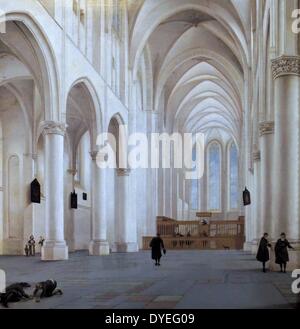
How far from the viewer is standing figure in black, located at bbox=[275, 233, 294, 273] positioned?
52.7 feet

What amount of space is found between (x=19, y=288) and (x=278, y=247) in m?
7.88

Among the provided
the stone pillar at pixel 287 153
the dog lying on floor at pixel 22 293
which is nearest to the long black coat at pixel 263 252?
the stone pillar at pixel 287 153

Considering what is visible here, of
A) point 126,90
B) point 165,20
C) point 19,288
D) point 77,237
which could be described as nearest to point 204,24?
point 165,20

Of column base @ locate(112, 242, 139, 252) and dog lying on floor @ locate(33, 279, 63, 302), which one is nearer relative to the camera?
dog lying on floor @ locate(33, 279, 63, 302)

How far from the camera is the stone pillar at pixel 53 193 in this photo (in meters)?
23.5

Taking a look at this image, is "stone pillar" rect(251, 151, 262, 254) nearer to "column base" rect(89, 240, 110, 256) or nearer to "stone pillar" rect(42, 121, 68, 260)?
"column base" rect(89, 240, 110, 256)

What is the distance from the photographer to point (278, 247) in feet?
52.9

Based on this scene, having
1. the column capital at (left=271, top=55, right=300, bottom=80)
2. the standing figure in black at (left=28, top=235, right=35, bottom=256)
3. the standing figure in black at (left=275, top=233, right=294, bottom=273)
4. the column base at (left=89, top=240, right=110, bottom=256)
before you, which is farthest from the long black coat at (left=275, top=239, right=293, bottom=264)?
the standing figure in black at (left=28, top=235, right=35, bottom=256)

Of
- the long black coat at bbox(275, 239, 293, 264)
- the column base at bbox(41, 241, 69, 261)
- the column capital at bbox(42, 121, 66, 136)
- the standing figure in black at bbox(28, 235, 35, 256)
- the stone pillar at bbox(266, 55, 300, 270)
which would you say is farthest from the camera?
the standing figure in black at bbox(28, 235, 35, 256)

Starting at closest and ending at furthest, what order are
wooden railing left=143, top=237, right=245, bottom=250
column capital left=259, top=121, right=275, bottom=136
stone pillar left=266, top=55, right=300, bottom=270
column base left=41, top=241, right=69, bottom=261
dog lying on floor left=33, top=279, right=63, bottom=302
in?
dog lying on floor left=33, top=279, right=63, bottom=302 → stone pillar left=266, top=55, right=300, bottom=270 → column capital left=259, top=121, right=275, bottom=136 → column base left=41, top=241, right=69, bottom=261 → wooden railing left=143, top=237, right=245, bottom=250

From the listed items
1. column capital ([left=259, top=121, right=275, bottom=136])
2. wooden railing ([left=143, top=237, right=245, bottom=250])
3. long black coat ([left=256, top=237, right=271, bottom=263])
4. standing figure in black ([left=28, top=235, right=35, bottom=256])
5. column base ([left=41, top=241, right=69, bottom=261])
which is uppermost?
column capital ([left=259, top=121, right=275, bottom=136])

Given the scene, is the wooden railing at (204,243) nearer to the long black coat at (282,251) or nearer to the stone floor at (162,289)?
the stone floor at (162,289)

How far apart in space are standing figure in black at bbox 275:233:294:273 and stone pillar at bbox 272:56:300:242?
55cm
